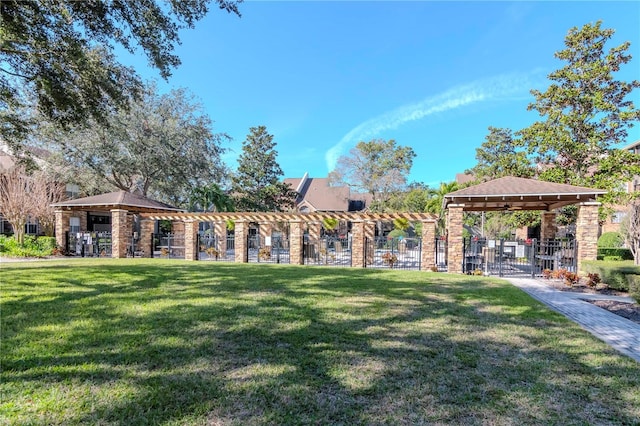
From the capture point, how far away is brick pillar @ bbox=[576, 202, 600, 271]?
11.7 meters

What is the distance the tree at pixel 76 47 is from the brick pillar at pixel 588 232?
13.1 m

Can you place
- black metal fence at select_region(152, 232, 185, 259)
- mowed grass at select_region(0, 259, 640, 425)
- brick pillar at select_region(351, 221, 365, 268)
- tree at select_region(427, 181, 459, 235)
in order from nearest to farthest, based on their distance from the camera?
mowed grass at select_region(0, 259, 640, 425), brick pillar at select_region(351, 221, 365, 268), black metal fence at select_region(152, 232, 185, 259), tree at select_region(427, 181, 459, 235)

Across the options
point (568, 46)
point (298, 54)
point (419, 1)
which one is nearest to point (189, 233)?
point (298, 54)

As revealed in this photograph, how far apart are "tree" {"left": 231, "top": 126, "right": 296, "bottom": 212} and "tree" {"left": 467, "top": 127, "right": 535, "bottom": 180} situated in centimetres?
1730

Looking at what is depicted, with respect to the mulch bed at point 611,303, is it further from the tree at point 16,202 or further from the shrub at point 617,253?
the tree at point 16,202

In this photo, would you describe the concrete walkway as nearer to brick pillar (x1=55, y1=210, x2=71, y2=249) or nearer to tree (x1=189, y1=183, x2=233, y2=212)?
brick pillar (x1=55, y1=210, x2=71, y2=249)

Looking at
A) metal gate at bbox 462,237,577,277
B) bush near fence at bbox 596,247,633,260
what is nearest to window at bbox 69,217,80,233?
metal gate at bbox 462,237,577,277

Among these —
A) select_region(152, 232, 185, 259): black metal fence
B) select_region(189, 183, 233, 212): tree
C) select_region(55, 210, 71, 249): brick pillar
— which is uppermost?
select_region(189, 183, 233, 212): tree

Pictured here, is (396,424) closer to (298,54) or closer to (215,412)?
(215,412)

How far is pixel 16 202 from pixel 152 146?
7.78 meters

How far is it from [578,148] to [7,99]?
858 inches

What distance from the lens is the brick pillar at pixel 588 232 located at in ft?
38.5


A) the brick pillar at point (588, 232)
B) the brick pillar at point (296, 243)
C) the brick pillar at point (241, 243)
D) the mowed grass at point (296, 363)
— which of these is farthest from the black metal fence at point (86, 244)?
the brick pillar at point (588, 232)

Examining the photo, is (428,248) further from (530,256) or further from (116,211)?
(116,211)
